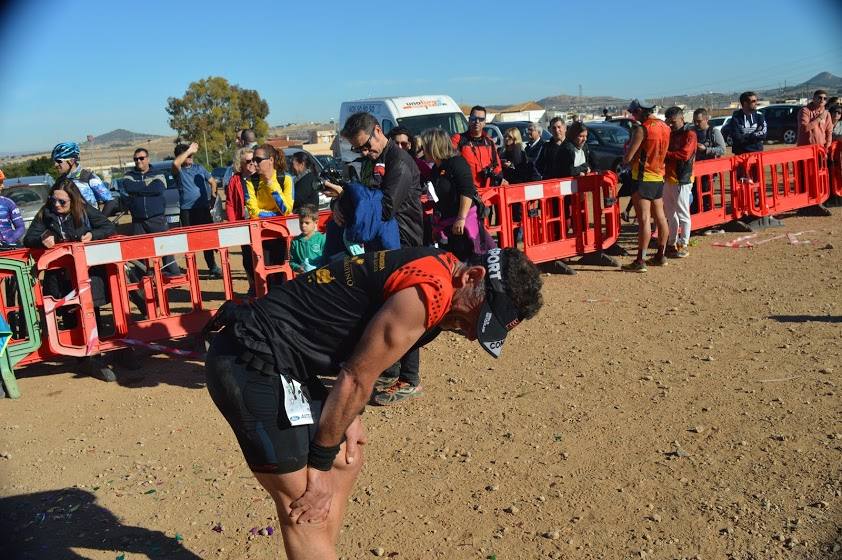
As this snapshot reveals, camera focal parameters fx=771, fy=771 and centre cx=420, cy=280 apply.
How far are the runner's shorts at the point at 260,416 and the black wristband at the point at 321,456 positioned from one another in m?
0.03

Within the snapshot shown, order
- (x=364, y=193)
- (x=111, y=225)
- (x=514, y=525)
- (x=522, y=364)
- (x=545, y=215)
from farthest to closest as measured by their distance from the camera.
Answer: (x=545, y=215) → (x=111, y=225) → (x=522, y=364) → (x=364, y=193) → (x=514, y=525)

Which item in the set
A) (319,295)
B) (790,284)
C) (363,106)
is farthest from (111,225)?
(363,106)

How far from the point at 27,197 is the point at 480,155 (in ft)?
36.7

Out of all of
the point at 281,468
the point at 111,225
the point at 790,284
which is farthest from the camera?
the point at 790,284

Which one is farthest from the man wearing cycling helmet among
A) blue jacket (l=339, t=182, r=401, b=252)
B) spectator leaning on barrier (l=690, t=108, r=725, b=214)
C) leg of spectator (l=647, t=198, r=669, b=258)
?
spectator leaning on barrier (l=690, t=108, r=725, b=214)

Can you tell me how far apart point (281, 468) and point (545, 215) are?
7.69m

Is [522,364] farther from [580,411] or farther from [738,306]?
[738,306]

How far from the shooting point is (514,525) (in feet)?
13.4

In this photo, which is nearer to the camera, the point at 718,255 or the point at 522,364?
the point at 522,364

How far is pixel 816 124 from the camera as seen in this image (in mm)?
13344

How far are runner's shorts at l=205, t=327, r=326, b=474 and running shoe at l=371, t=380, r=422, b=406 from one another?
3.05 m

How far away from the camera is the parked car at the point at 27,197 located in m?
16.1

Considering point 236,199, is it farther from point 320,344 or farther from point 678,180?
point 320,344

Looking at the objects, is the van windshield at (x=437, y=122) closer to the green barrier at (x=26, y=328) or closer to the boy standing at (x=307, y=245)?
the boy standing at (x=307, y=245)
